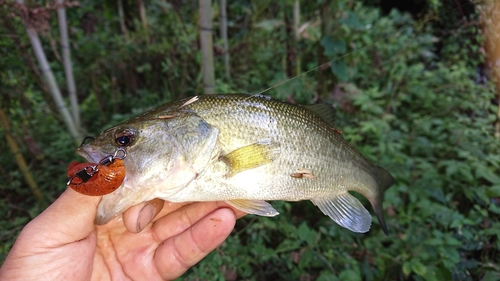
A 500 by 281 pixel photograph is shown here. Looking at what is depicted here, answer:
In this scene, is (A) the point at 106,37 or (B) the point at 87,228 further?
(A) the point at 106,37

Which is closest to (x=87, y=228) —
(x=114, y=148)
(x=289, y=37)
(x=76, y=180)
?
(x=76, y=180)

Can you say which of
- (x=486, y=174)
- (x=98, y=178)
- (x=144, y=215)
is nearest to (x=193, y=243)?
(x=144, y=215)

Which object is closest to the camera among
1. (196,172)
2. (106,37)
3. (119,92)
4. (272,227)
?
(196,172)

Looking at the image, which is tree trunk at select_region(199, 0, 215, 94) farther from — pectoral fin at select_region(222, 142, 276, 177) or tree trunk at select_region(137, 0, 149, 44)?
tree trunk at select_region(137, 0, 149, 44)

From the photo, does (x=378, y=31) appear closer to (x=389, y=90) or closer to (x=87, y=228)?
(x=389, y=90)

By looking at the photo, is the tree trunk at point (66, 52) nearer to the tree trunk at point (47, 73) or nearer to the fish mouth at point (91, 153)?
the tree trunk at point (47, 73)

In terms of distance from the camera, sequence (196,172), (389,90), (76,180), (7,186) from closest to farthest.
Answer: (76,180) < (196,172) < (7,186) < (389,90)

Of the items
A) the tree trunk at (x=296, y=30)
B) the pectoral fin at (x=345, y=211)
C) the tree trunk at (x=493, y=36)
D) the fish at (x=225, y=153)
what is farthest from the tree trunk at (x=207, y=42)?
the tree trunk at (x=493, y=36)

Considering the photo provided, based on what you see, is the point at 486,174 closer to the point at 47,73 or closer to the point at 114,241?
the point at 114,241
